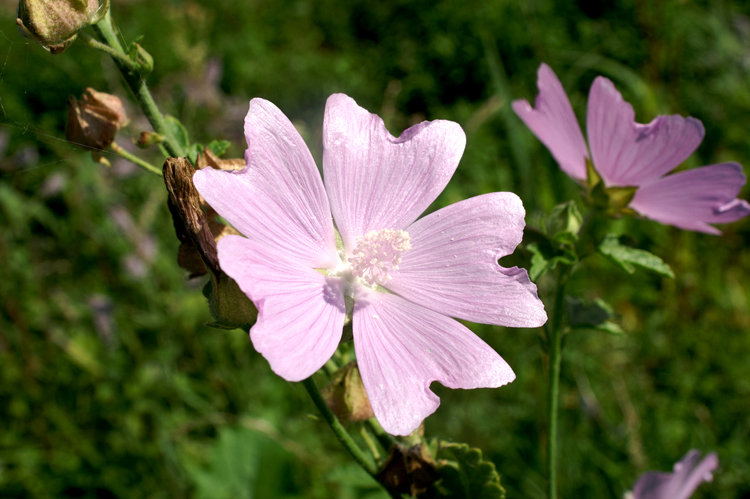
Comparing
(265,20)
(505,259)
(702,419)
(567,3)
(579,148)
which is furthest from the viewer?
(265,20)

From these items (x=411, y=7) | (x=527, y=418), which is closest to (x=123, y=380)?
(x=527, y=418)

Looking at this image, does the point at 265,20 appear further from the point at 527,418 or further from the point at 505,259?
the point at 505,259

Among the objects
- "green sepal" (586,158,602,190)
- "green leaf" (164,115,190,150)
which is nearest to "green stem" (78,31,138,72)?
"green leaf" (164,115,190,150)

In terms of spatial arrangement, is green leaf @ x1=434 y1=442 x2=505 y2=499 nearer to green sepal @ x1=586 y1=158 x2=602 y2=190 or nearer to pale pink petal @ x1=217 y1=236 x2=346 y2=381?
pale pink petal @ x1=217 y1=236 x2=346 y2=381

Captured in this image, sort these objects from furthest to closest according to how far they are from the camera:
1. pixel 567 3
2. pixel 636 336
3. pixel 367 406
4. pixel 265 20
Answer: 1. pixel 265 20
2. pixel 567 3
3. pixel 636 336
4. pixel 367 406

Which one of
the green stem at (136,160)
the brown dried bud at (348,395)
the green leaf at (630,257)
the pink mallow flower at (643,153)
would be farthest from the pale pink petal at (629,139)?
the green stem at (136,160)
